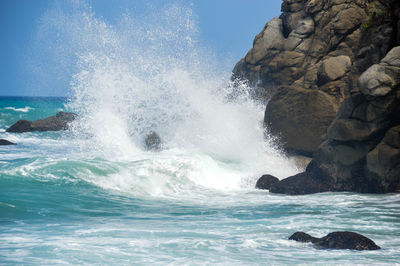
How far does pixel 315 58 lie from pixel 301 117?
11.4 feet

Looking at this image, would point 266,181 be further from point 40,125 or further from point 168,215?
point 40,125

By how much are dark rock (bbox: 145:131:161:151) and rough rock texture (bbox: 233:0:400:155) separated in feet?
13.4

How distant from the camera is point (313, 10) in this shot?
17359mm

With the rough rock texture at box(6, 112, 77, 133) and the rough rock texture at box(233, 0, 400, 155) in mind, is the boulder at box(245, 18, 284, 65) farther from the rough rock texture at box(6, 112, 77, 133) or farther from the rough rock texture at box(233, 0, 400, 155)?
the rough rock texture at box(6, 112, 77, 133)

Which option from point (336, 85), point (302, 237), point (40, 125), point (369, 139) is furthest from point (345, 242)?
point (40, 125)

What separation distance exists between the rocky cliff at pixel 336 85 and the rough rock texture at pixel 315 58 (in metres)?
0.02

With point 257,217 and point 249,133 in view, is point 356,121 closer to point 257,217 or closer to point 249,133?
point 257,217

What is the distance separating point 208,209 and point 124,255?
3.71m

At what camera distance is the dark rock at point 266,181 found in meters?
12.6

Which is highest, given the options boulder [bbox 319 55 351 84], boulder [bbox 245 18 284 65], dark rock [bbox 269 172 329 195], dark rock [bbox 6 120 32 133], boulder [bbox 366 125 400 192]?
boulder [bbox 245 18 284 65]

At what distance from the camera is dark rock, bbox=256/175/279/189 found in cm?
1255

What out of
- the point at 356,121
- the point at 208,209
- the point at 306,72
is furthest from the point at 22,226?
the point at 306,72

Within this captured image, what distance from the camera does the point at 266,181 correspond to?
1264cm

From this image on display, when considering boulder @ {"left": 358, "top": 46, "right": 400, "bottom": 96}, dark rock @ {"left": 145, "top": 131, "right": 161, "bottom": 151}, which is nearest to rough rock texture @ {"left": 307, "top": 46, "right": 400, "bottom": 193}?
boulder @ {"left": 358, "top": 46, "right": 400, "bottom": 96}
